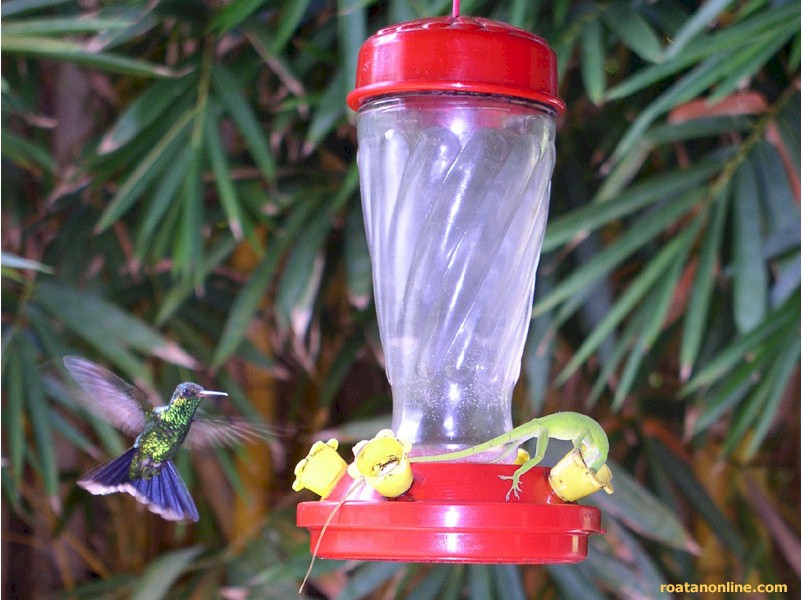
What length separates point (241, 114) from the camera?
172 centimetres

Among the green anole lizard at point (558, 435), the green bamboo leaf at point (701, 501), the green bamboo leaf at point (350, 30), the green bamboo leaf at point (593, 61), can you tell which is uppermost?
the green bamboo leaf at point (350, 30)

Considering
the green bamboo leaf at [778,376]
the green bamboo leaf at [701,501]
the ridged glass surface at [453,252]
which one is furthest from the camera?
the green bamboo leaf at [701,501]

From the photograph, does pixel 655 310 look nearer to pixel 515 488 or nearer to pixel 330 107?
pixel 330 107

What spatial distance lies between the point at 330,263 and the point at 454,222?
1029 millimetres

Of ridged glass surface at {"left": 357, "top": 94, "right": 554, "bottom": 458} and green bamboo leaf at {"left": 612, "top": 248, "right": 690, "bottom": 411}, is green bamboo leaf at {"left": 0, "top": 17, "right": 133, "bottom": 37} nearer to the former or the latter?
ridged glass surface at {"left": 357, "top": 94, "right": 554, "bottom": 458}

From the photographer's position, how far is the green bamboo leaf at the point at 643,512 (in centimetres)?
166

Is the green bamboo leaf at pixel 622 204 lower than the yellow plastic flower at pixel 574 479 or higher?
higher

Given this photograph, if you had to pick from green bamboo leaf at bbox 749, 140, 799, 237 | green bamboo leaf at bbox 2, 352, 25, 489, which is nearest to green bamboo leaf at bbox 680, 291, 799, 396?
green bamboo leaf at bbox 749, 140, 799, 237

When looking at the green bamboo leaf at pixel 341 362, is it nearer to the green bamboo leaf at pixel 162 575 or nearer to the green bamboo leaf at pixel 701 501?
the green bamboo leaf at pixel 162 575

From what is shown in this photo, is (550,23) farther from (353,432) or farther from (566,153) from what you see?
(353,432)

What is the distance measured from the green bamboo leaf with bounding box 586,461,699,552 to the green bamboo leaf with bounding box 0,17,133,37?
97 cm

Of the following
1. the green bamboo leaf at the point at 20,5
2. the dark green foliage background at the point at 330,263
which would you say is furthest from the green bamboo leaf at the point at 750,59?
the green bamboo leaf at the point at 20,5

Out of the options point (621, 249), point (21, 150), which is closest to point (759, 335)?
point (621, 249)

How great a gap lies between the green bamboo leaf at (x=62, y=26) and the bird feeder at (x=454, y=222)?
69 centimetres
